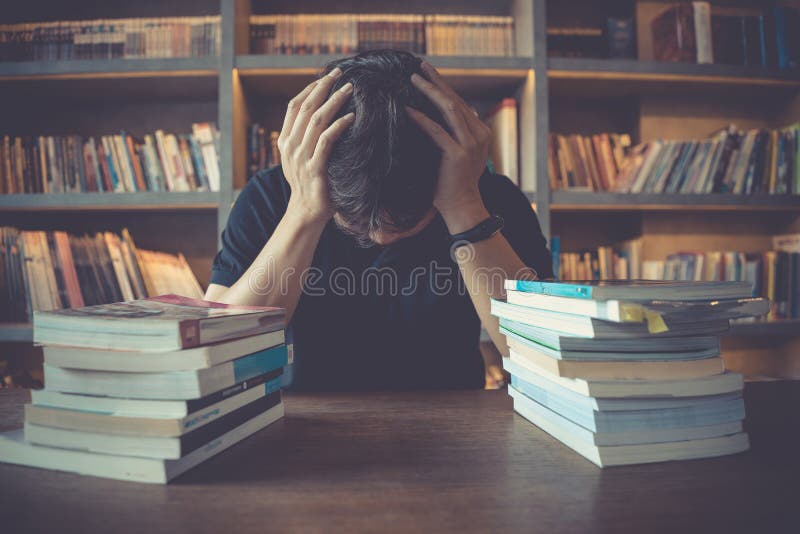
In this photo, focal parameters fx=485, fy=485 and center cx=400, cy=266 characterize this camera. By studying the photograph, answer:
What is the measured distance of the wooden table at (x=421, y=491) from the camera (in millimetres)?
375

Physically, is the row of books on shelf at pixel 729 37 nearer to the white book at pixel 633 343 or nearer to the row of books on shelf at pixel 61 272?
the white book at pixel 633 343

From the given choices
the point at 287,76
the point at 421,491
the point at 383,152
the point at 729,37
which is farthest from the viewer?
the point at 729,37

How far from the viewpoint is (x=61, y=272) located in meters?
1.80

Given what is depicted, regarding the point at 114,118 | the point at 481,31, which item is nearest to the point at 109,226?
the point at 114,118

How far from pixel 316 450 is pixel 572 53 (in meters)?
1.90

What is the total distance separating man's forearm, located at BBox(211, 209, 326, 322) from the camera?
3.06 ft

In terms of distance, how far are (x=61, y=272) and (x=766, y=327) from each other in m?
2.71

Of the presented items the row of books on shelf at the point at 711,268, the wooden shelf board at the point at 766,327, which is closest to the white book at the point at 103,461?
the row of books on shelf at the point at 711,268

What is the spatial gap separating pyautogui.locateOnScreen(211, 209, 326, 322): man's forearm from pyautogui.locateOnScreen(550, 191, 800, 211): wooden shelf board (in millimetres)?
1198

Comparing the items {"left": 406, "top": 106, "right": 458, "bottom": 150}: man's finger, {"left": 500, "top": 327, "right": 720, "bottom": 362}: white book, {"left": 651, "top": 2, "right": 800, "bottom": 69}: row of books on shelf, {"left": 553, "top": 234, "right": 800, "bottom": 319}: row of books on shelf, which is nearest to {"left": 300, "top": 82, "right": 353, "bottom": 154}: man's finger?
{"left": 406, "top": 106, "right": 458, "bottom": 150}: man's finger

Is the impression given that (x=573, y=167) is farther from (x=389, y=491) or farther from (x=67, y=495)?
(x=67, y=495)

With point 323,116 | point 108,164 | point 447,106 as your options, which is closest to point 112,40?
point 108,164

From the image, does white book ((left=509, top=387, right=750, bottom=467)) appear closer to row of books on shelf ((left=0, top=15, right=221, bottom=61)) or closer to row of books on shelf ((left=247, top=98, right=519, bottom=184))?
row of books on shelf ((left=247, top=98, right=519, bottom=184))

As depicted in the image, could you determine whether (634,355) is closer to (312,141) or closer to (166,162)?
(312,141)
